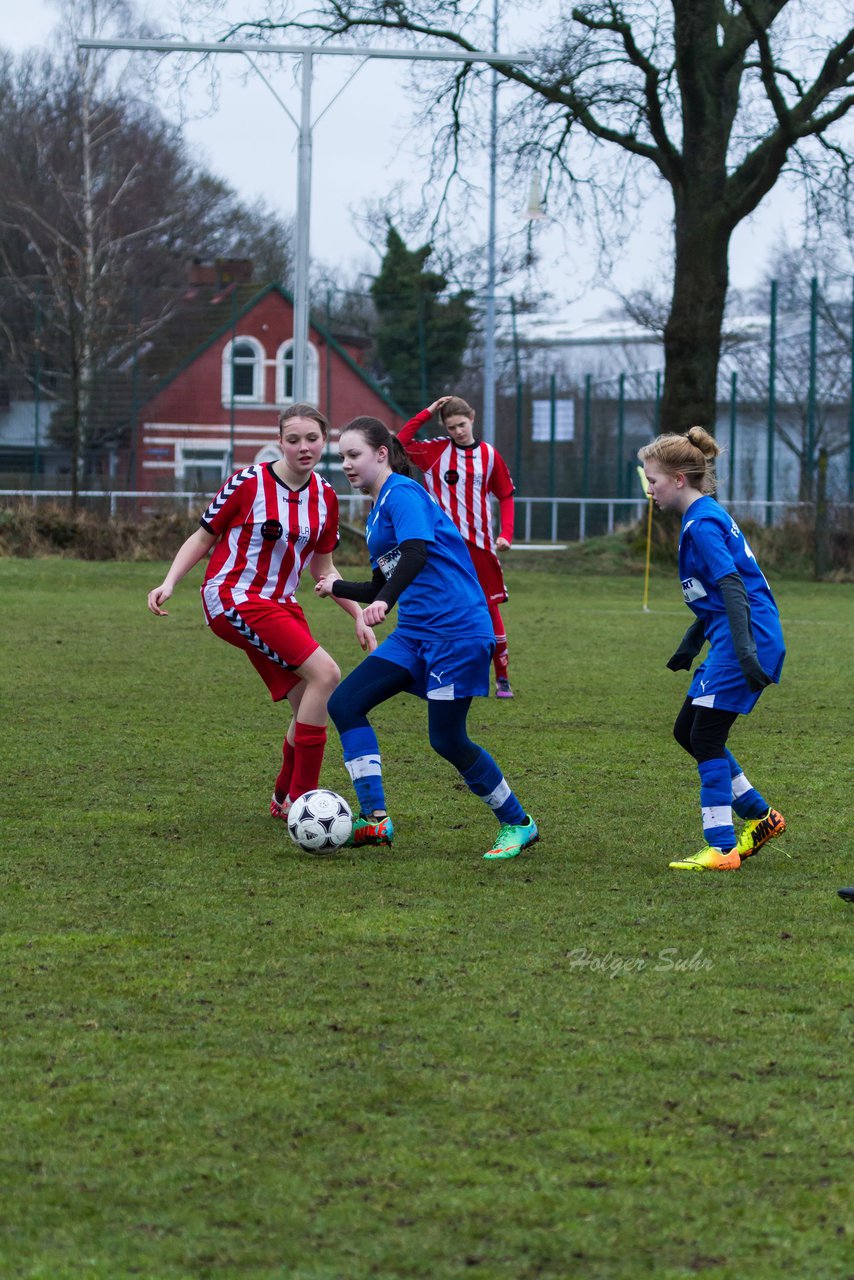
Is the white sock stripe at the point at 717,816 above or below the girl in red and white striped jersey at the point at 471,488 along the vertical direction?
below

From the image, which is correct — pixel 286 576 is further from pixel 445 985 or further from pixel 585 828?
pixel 445 985

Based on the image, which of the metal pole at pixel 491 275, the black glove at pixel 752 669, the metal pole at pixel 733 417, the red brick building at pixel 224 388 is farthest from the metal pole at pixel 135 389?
the black glove at pixel 752 669

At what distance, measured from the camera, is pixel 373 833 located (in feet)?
19.7

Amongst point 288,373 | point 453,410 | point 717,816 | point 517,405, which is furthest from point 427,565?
point 288,373

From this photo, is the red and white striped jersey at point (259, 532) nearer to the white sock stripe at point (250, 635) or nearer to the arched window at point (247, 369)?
the white sock stripe at point (250, 635)

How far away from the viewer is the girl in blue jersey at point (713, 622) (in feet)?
18.5

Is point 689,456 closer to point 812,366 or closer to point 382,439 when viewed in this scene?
point 382,439

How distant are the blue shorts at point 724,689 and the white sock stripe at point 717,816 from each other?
0.34m

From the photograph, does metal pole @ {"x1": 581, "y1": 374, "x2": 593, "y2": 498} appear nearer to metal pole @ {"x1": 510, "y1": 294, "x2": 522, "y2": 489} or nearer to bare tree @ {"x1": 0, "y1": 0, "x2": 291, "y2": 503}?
metal pole @ {"x1": 510, "y1": 294, "x2": 522, "y2": 489}

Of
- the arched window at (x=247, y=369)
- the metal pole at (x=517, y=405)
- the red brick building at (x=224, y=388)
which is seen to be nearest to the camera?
the red brick building at (x=224, y=388)

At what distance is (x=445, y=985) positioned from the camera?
417 centimetres

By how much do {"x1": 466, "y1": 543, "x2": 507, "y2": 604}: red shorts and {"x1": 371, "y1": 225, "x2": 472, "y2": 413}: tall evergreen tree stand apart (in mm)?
21672

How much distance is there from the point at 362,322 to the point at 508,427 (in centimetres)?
416

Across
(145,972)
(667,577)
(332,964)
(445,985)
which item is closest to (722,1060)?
(445,985)
